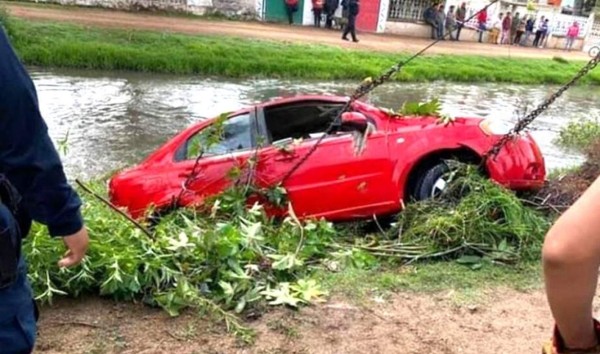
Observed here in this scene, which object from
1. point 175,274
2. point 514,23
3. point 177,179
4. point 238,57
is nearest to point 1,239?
point 175,274

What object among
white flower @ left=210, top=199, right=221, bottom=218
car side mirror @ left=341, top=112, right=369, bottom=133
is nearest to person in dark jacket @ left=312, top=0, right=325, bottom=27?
car side mirror @ left=341, top=112, right=369, bottom=133

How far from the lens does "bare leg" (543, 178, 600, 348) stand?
48.0 inches

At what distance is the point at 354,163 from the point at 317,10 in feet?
81.7

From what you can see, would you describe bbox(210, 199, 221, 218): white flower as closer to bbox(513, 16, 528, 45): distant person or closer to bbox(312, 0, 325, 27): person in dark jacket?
bbox(312, 0, 325, 27): person in dark jacket

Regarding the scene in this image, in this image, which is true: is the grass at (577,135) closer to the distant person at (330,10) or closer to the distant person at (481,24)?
the distant person at (330,10)

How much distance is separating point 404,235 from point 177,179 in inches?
96.1

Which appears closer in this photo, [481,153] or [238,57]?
[481,153]

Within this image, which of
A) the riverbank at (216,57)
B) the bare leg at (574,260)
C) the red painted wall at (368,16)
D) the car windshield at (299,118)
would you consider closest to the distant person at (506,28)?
the red painted wall at (368,16)

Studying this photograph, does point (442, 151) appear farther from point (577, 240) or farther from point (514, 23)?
point (514, 23)

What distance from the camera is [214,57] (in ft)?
65.4

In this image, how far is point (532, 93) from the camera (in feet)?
73.3

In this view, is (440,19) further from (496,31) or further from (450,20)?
(496,31)

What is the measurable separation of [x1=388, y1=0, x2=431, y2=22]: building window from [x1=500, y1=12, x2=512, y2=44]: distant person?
478 centimetres

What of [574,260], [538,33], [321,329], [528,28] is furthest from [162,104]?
[538,33]
